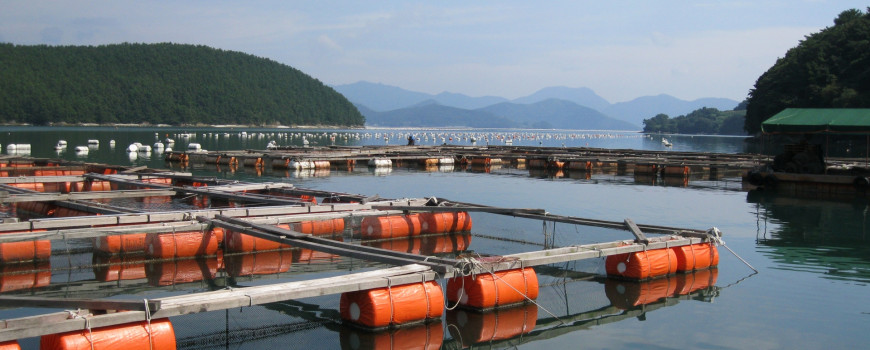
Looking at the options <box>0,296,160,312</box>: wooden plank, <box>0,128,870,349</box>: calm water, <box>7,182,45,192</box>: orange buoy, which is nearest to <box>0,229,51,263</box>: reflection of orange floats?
<box>0,128,870,349</box>: calm water

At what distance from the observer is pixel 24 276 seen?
15.1 metres

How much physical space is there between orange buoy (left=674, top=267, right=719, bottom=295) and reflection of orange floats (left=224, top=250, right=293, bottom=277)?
27.4ft

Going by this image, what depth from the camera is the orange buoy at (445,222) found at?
21.2 m

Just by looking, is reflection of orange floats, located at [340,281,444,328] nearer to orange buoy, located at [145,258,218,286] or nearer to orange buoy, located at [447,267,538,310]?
Result: orange buoy, located at [447,267,538,310]

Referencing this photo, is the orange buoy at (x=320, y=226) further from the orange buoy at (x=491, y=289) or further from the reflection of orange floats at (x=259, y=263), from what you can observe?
the orange buoy at (x=491, y=289)

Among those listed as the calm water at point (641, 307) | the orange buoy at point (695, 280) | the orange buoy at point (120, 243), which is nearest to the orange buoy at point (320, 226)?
the calm water at point (641, 307)

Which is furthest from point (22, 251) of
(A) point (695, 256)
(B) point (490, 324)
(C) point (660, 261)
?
(A) point (695, 256)

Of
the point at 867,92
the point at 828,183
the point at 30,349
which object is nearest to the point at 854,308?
the point at 30,349

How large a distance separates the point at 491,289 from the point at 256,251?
7136 mm

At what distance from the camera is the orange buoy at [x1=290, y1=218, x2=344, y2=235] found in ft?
64.0

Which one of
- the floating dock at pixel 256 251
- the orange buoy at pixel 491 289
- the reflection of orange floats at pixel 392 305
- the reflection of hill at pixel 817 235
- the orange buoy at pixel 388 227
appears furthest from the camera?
the orange buoy at pixel 388 227

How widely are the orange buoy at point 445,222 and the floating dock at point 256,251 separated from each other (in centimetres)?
3

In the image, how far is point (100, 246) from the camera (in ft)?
54.7

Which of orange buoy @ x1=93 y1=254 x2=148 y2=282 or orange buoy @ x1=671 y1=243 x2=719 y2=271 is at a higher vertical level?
orange buoy @ x1=671 y1=243 x2=719 y2=271
